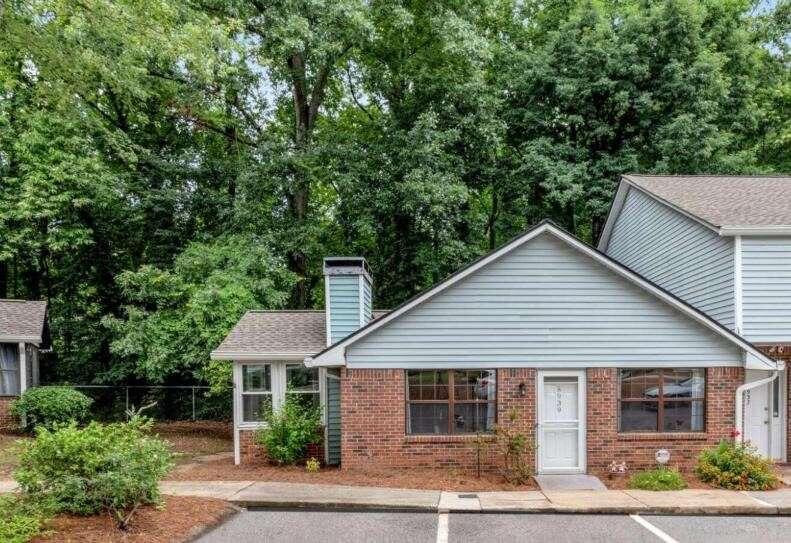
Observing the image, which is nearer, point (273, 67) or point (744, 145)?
point (273, 67)

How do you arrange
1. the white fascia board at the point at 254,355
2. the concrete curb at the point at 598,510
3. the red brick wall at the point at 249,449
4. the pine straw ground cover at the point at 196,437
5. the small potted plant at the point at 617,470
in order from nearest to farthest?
1. the concrete curb at the point at 598,510
2. the small potted plant at the point at 617,470
3. the white fascia board at the point at 254,355
4. the red brick wall at the point at 249,449
5. the pine straw ground cover at the point at 196,437

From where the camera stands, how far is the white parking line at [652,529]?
7.49 metres

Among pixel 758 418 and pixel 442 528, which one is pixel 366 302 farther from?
pixel 758 418

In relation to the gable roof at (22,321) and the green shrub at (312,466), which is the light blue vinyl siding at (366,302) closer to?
the green shrub at (312,466)

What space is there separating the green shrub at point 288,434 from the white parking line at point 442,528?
4163mm

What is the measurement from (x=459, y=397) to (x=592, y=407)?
2524 mm

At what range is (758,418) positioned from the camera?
12266 mm

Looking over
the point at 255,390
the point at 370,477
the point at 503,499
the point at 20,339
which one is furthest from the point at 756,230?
the point at 20,339

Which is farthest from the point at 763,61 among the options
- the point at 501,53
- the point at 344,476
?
the point at 344,476

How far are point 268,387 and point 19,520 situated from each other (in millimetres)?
6347

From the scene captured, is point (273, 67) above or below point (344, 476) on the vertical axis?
above

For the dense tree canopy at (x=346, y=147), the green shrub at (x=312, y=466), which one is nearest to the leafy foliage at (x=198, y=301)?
the dense tree canopy at (x=346, y=147)

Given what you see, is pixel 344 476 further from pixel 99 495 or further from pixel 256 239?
pixel 256 239

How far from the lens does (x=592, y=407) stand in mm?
11070
